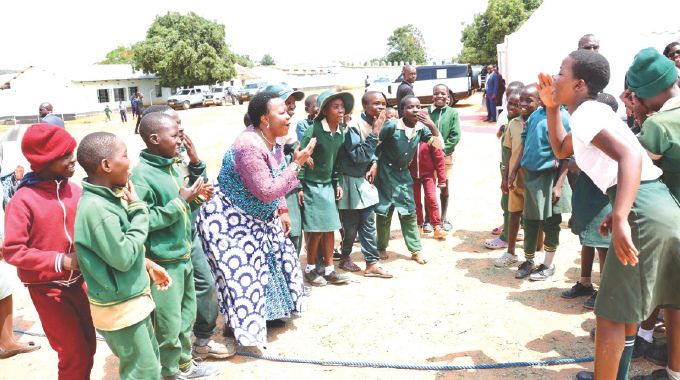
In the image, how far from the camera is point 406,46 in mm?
79500

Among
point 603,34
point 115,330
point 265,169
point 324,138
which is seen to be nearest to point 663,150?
point 265,169

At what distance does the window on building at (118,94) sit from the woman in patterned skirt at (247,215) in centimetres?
4064

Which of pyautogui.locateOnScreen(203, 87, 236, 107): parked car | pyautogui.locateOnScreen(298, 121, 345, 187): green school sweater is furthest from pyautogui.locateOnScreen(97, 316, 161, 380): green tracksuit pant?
pyautogui.locateOnScreen(203, 87, 236, 107): parked car

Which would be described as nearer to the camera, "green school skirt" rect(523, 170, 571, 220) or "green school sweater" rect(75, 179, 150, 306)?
"green school sweater" rect(75, 179, 150, 306)

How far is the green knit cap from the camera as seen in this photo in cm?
275

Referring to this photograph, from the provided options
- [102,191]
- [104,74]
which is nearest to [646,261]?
[102,191]

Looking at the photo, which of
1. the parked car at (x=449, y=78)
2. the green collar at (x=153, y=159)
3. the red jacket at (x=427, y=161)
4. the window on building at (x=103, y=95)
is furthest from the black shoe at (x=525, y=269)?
the window on building at (x=103, y=95)

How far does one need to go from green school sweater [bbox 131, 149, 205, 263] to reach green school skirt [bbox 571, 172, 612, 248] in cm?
280

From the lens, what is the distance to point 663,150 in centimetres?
279

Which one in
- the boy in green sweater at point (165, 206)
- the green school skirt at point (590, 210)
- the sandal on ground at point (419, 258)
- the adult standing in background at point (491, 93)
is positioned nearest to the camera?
the boy in green sweater at point (165, 206)

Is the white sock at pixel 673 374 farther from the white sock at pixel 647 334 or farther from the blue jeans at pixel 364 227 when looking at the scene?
the blue jeans at pixel 364 227

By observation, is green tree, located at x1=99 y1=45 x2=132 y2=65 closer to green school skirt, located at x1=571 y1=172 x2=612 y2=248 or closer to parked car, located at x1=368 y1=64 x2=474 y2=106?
parked car, located at x1=368 y1=64 x2=474 y2=106

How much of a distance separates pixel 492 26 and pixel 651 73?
35598 mm

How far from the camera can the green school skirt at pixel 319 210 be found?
475 centimetres
